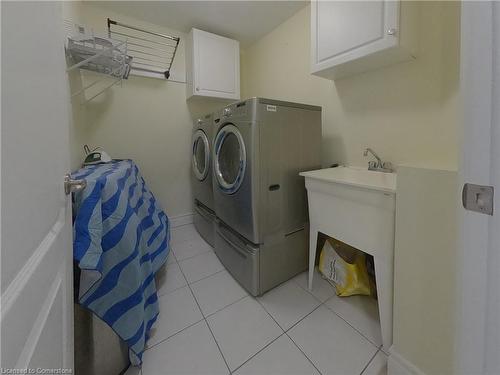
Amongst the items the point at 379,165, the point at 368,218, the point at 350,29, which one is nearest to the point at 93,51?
the point at 350,29

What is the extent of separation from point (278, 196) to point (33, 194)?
3.86 ft

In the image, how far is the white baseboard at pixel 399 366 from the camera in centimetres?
85

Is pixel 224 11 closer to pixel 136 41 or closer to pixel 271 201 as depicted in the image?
pixel 136 41

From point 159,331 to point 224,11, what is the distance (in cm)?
266

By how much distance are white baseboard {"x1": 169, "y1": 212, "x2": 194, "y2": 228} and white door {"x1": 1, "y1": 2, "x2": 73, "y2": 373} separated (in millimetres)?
2000

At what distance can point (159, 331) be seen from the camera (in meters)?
1.17

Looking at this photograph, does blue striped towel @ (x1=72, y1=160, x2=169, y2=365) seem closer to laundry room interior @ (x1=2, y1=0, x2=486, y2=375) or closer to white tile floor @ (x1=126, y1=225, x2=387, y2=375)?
laundry room interior @ (x1=2, y1=0, x2=486, y2=375)

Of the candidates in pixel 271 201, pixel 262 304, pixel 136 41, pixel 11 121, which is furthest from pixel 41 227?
pixel 136 41

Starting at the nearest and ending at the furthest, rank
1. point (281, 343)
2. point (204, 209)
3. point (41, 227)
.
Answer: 1. point (41, 227)
2. point (281, 343)
3. point (204, 209)

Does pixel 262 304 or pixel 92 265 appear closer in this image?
pixel 92 265

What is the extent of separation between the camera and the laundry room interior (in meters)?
0.80

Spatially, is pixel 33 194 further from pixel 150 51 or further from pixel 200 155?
pixel 150 51

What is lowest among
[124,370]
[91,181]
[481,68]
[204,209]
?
[124,370]

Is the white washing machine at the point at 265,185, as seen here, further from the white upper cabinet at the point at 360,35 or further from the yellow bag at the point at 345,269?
the white upper cabinet at the point at 360,35
